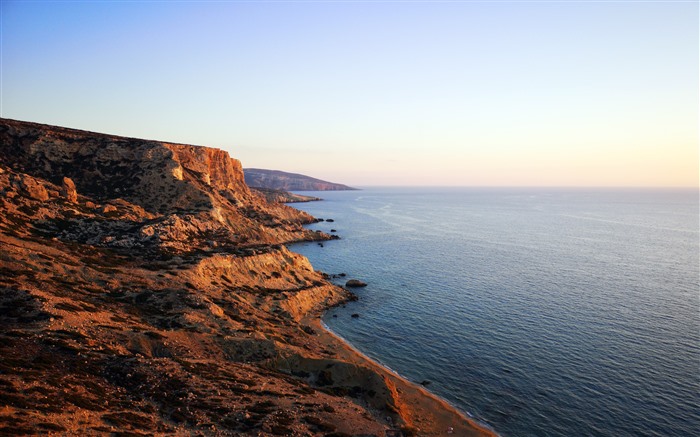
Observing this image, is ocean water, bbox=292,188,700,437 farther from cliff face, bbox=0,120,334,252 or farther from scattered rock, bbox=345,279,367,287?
cliff face, bbox=0,120,334,252

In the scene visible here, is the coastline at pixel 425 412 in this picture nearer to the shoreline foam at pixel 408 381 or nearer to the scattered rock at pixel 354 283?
the shoreline foam at pixel 408 381

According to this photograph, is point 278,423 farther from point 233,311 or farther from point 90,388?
point 233,311

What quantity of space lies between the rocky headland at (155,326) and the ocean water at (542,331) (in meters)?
6.79

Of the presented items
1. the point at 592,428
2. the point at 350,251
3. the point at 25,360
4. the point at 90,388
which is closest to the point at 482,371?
the point at 592,428

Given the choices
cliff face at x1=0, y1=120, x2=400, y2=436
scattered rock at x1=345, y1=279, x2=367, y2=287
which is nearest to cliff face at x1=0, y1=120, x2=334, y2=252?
cliff face at x1=0, y1=120, x2=400, y2=436

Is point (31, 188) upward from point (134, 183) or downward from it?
downward

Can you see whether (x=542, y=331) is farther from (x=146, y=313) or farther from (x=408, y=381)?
(x=146, y=313)

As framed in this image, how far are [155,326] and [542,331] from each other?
6221 centimetres

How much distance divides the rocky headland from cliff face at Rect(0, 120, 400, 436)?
0.67ft

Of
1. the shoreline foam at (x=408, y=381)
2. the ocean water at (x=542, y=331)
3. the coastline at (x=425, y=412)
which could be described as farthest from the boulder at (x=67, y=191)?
the coastline at (x=425, y=412)

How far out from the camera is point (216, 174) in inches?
6383

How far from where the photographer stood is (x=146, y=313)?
5088 cm

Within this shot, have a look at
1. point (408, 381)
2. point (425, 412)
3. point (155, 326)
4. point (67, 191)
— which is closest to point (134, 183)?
point (67, 191)

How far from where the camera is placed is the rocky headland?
1154 inches
